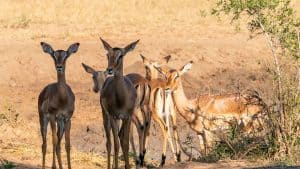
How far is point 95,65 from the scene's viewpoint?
24016mm

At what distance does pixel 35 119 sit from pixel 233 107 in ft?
21.0

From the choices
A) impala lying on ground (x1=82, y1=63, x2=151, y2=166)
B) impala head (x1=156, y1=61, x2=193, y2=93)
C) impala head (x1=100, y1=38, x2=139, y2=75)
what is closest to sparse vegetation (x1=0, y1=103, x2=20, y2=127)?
impala lying on ground (x1=82, y1=63, x2=151, y2=166)

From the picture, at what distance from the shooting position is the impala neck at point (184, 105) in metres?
14.3

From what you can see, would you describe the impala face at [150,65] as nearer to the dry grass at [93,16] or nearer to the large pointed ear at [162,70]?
the large pointed ear at [162,70]

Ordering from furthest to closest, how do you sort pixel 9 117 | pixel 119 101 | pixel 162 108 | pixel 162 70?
pixel 9 117, pixel 162 70, pixel 162 108, pixel 119 101

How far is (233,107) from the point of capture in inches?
554

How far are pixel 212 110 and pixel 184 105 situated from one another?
0.54 meters

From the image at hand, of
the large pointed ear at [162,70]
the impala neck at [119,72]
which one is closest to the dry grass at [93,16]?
the large pointed ear at [162,70]

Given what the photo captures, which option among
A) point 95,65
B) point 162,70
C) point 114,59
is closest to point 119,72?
point 114,59

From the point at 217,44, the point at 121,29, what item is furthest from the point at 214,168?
the point at 121,29

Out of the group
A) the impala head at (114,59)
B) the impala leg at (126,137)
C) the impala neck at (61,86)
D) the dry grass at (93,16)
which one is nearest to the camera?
the impala head at (114,59)

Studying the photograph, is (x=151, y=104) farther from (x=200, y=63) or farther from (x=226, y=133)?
(x=200, y=63)

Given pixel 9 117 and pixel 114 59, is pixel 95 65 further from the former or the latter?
pixel 114 59

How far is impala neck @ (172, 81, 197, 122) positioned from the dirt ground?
0.41 metres
